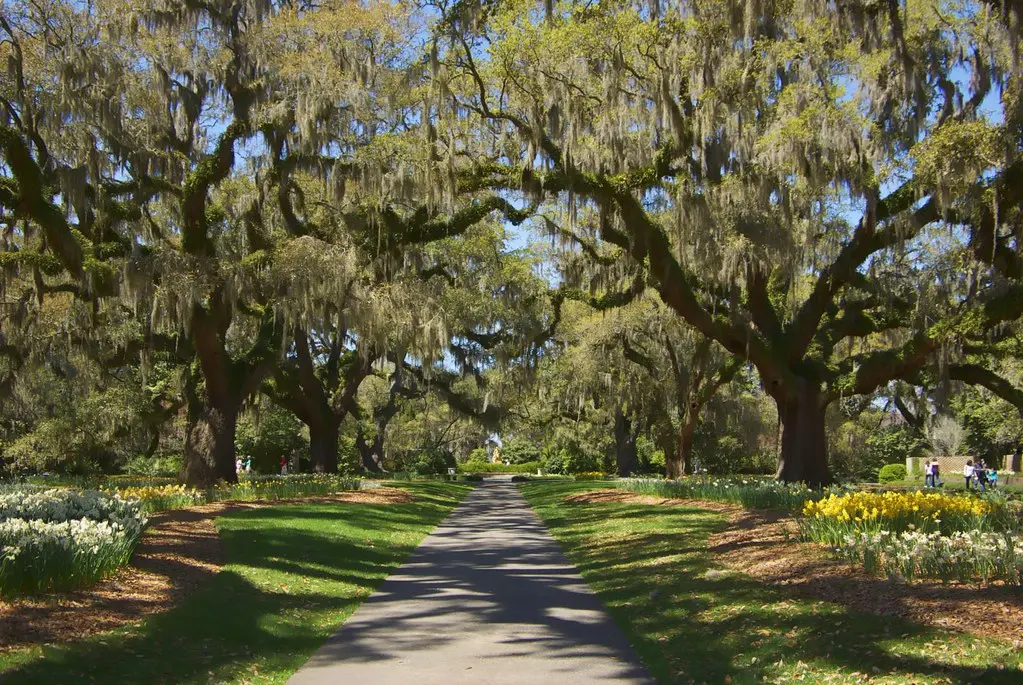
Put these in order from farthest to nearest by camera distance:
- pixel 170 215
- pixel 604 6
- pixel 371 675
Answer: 1. pixel 170 215
2. pixel 604 6
3. pixel 371 675

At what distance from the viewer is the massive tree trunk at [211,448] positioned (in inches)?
859

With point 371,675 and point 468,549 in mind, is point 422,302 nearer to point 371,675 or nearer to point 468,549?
point 468,549

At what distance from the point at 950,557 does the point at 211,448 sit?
697 inches

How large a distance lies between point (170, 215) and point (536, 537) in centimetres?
1265

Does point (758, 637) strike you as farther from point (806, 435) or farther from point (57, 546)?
point (806, 435)

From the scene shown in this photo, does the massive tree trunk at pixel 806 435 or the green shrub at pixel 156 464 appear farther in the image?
the green shrub at pixel 156 464

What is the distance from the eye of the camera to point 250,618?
313 inches

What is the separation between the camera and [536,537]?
16094mm

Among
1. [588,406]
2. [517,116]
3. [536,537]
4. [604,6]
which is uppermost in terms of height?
[604,6]

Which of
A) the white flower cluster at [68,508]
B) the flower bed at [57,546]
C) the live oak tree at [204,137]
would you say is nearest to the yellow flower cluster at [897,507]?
the flower bed at [57,546]

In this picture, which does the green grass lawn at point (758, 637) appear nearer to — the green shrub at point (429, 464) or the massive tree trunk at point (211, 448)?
the massive tree trunk at point (211, 448)

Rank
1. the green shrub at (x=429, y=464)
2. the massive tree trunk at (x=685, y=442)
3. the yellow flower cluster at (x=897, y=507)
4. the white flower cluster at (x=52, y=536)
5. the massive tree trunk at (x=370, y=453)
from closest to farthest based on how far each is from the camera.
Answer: the white flower cluster at (x=52, y=536), the yellow flower cluster at (x=897, y=507), the massive tree trunk at (x=685, y=442), the massive tree trunk at (x=370, y=453), the green shrub at (x=429, y=464)

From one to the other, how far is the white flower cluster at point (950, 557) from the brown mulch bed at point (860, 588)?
0.13m

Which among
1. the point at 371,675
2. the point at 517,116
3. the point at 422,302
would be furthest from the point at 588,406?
the point at 371,675
